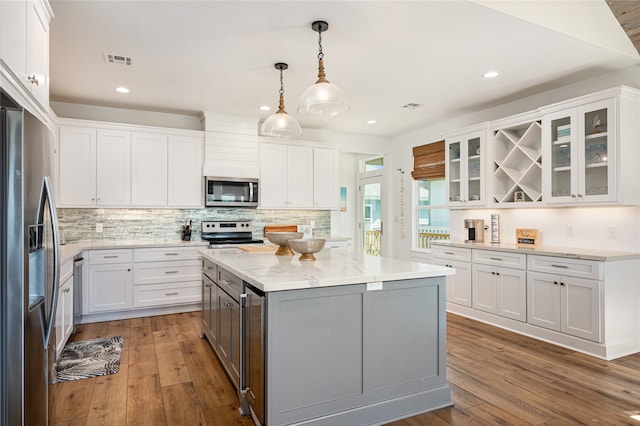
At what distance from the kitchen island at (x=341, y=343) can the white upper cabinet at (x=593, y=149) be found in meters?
2.15

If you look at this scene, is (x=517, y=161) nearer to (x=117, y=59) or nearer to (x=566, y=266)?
(x=566, y=266)

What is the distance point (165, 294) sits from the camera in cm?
469

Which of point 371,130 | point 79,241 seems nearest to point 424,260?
point 371,130

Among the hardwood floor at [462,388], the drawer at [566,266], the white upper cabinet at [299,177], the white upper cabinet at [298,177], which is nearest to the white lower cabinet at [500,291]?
the drawer at [566,266]

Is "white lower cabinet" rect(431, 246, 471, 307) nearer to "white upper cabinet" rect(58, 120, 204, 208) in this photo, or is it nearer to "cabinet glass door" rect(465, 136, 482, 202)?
"cabinet glass door" rect(465, 136, 482, 202)

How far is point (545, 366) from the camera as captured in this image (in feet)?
10.1

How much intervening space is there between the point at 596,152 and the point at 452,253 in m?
1.89

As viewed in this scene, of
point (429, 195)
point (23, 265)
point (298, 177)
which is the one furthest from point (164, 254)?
point (429, 195)

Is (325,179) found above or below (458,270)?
above

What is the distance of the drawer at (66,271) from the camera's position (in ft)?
10.3

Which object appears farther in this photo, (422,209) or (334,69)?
(422,209)

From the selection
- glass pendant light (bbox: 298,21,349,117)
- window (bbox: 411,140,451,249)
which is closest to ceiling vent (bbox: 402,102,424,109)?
window (bbox: 411,140,451,249)

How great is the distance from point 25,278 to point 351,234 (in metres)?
6.95

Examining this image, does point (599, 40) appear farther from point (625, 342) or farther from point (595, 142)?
point (625, 342)
